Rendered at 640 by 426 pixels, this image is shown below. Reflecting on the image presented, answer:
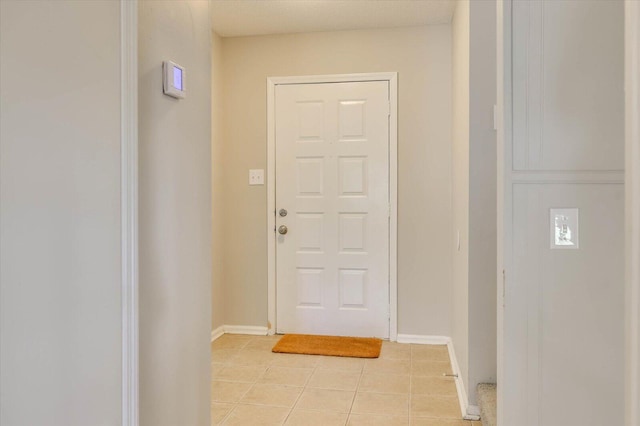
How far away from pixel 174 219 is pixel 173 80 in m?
0.49

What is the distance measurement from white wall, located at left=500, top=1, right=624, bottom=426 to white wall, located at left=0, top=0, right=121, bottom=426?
1160 mm

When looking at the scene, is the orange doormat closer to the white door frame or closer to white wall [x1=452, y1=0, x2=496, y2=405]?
the white door frame

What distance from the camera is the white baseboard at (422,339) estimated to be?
12.6ft

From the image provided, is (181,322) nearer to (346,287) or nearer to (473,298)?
(473,298)

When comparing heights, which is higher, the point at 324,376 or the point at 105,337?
the point at 105,337

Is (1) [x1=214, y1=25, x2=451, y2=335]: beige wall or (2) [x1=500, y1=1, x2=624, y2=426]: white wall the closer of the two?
(2) [x1=500, y1=1, x2=624, y2=426]: white wall

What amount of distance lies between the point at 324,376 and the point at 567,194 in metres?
2.16

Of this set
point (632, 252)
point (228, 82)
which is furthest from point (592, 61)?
point (228, 82)

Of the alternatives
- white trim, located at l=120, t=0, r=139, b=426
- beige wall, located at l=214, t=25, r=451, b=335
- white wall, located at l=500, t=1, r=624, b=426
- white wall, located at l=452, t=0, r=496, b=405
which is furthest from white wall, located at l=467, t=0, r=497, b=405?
white trim, located at l=120, t=0, r=139, b=426

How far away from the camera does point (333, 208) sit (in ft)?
13.1

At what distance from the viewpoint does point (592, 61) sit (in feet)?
4.74

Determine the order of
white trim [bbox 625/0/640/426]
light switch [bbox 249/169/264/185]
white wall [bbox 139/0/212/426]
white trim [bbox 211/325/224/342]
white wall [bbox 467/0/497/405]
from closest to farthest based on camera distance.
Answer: white trim [bbox 625/0/640/426] < white wall [bbox 139/0/212/426] < white wall [bbox 467/0/497/405] < white trim [bbox 211/325/224/342] < light switch [bbox 249/169/264/185]

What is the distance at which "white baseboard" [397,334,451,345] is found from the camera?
3834 millimetres

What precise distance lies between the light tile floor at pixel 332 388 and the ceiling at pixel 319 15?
2.49 metres
